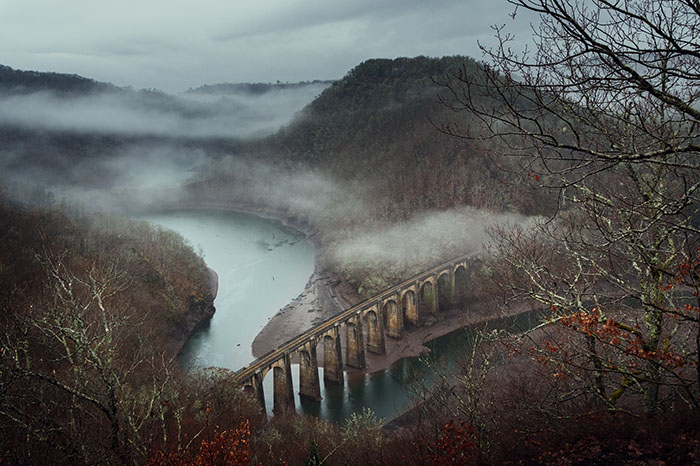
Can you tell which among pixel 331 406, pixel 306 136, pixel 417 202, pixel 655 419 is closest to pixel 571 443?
pixel 655 419

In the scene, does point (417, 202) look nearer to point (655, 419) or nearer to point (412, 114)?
point (412, 114)

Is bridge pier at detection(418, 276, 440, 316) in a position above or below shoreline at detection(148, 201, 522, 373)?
above

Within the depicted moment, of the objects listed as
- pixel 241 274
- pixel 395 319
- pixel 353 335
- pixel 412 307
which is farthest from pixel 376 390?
pixel 241 274

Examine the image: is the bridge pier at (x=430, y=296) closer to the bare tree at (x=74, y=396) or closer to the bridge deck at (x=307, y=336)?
the bridge deck at (x=307, y=336)

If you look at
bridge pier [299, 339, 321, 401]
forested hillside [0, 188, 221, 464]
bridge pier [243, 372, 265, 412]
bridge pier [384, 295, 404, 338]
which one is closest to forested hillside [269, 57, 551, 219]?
bridge pier [384, 295, 404, 338]

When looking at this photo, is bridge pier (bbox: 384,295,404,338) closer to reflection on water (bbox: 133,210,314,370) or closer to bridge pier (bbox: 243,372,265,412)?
reflection on water (bbox: 133,210,314,370)

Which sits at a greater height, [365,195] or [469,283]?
[365,195]

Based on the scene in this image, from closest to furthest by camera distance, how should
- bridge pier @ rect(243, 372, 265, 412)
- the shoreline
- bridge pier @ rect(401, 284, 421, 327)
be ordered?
1. bridge pier @ rect(243, 372, 265, 412)
2. the shoreline
3. bridge pier @ rect(401, 284, 421, 327)
